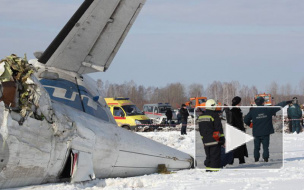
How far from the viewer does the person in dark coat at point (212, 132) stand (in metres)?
9.98

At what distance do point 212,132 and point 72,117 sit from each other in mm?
4106

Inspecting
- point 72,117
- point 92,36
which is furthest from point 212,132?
point 72,117

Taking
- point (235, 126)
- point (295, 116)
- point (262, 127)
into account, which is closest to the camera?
point (262, 127)

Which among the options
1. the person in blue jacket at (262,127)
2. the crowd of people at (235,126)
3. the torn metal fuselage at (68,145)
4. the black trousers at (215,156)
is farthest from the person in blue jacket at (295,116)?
the torn metal fuselage at (68,145)

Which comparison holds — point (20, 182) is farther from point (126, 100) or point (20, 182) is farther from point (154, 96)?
point (154, 96)

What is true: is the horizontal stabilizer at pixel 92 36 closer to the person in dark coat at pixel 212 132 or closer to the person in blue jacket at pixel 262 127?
the person in dark coat at pixel 212 132

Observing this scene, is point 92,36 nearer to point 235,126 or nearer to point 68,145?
point 68,145

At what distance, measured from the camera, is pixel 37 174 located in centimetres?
628

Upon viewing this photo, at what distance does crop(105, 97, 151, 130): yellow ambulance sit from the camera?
31062 millimetres

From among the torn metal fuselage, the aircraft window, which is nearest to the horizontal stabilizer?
the torn metal fuselage

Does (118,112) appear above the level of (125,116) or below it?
above

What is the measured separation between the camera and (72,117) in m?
6.85

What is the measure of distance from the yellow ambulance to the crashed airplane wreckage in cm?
2080

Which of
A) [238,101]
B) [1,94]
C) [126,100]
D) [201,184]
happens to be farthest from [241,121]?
[126,100]
